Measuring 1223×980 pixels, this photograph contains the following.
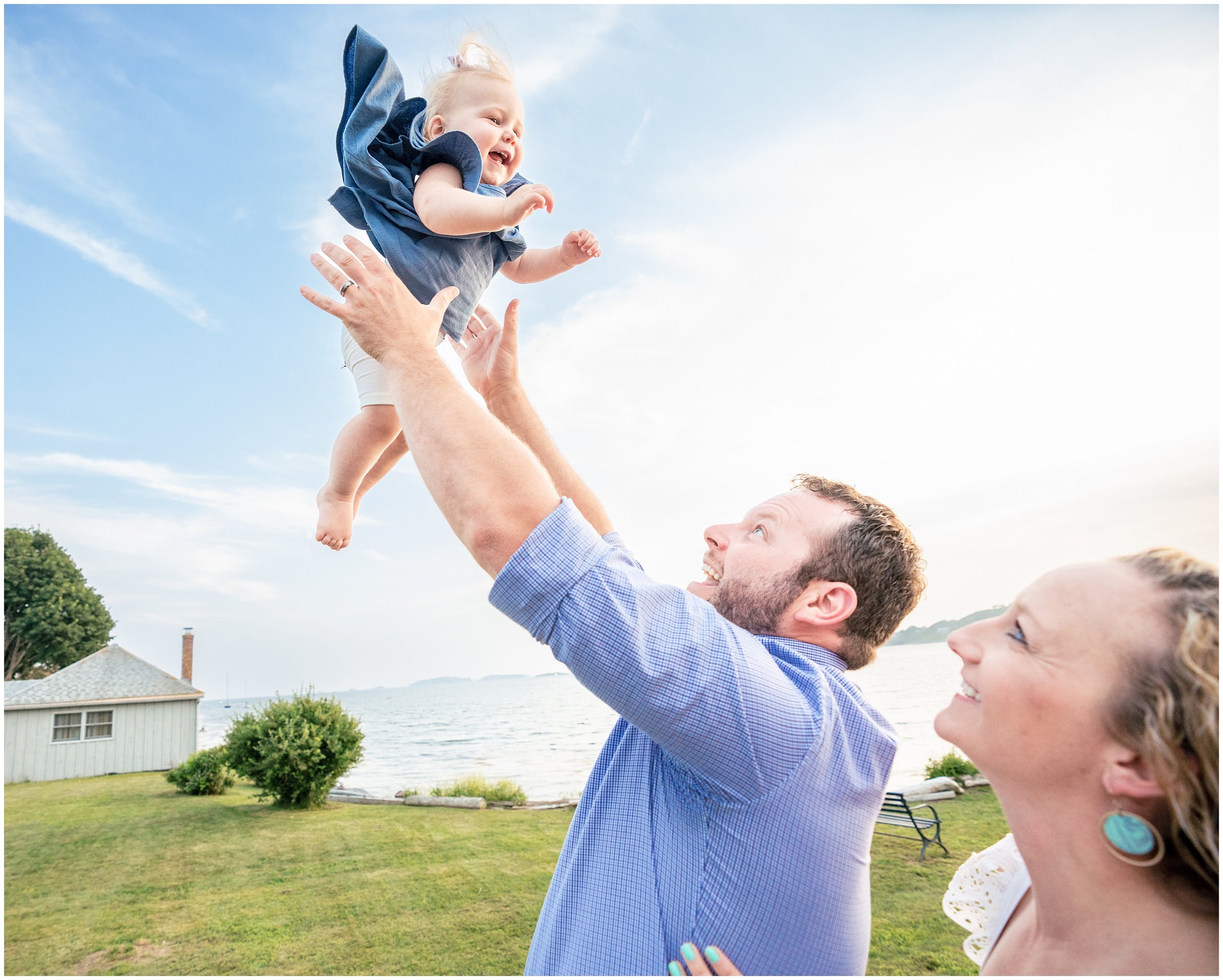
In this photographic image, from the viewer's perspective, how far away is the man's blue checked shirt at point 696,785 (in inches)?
35.7

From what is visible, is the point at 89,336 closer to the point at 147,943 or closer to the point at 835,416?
the point at 147,943

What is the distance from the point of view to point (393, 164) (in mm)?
1688

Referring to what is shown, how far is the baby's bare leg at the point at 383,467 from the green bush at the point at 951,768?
38.6 feet

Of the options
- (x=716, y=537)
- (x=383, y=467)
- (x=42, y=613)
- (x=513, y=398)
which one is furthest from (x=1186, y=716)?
(x=42, y=613)

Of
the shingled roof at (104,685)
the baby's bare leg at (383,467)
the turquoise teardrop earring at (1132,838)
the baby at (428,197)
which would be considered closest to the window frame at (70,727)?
the shingled roof at (104,685)

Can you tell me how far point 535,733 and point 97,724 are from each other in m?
24.9

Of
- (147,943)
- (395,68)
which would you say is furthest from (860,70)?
(147,943)

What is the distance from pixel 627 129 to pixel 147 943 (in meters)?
9.25

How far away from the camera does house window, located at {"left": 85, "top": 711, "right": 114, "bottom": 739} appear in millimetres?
19453

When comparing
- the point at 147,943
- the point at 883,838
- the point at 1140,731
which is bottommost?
the point at 883,838

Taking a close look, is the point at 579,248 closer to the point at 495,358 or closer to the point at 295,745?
the point at 495,358

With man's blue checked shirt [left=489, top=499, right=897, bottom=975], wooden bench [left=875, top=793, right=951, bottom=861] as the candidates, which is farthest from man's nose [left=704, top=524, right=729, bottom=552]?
wooden bench [left=875, top=793, right=951, bottom=861]

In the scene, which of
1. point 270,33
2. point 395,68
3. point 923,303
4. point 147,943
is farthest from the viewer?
point 923,303

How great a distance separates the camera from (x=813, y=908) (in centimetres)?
111
